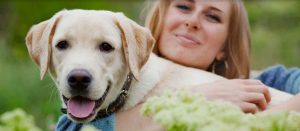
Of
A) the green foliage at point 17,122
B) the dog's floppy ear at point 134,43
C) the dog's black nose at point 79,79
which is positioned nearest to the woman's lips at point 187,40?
the dog's floppy ear at point 134,43

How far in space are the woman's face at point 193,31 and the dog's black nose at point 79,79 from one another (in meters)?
1.30

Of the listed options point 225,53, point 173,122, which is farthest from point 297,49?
point 173,122

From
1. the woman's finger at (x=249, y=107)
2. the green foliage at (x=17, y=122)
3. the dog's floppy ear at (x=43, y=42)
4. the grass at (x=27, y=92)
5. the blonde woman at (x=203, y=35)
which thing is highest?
the green foliage at (x=17, y=122)

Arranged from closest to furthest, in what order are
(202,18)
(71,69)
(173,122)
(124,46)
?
(173,122)
(71,69)
(124,46)
(202,18)

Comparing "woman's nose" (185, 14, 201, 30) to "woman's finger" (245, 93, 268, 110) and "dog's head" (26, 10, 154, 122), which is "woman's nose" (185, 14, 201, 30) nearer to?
"dog's head" (26, 10, 154, 122)

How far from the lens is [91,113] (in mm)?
2996

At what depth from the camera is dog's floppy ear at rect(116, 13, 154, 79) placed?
3162 mm

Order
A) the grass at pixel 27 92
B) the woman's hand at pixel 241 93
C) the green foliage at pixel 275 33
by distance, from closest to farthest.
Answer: the woman's hand at pixel 241 93 < the grass at pixel 27 92 < the green foliage at pixel 275 33

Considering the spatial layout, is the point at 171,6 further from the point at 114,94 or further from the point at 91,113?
the point at 91,113

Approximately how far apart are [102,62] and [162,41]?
130cm

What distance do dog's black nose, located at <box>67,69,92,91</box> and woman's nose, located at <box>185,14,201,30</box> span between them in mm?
1308

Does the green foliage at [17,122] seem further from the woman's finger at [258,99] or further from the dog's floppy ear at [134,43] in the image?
the woman's finger at [258,99]

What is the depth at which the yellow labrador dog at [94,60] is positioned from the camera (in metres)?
2.94

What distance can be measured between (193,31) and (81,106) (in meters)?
1.30
